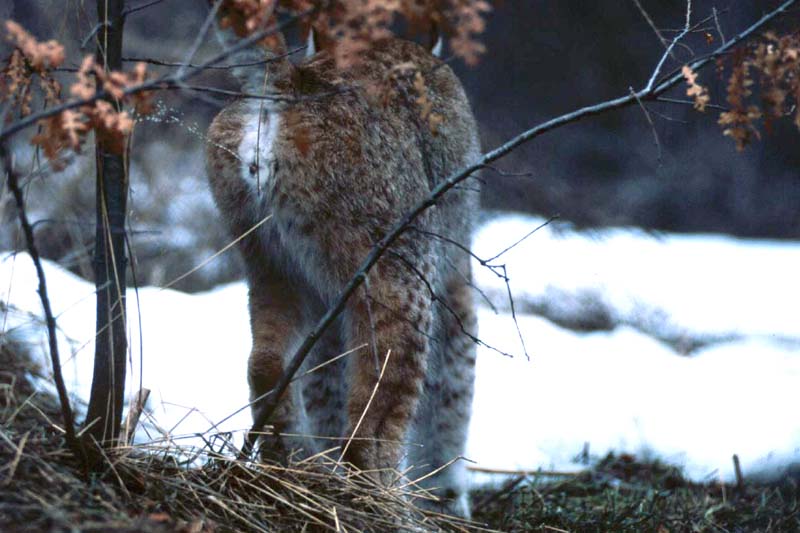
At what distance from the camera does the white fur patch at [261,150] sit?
9.28ft

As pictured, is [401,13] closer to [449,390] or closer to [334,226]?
[334,226]

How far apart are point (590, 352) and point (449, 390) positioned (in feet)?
6.44

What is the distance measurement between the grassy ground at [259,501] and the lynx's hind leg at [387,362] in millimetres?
203

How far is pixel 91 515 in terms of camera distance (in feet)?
6.32

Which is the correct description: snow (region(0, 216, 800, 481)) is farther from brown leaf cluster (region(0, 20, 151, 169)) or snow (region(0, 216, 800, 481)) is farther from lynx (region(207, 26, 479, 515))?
brown leaf cluster (region(0, 20, 151, 169))

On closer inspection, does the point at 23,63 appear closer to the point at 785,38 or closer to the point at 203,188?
the point at 785,38

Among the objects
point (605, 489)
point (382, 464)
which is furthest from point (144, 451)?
point (605, 489)

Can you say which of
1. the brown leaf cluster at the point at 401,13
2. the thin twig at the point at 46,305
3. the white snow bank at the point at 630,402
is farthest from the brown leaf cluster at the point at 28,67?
the white snow bank at the point at 630,402

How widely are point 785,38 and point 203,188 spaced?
5.41 m

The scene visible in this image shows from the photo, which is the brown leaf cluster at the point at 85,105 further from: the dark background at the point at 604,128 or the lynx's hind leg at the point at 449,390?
the dark background at the point at 604,128

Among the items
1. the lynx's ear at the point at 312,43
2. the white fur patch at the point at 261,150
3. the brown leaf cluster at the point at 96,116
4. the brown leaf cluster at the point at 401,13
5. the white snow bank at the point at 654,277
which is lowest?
the brown leaf cluster at the point at 96,116

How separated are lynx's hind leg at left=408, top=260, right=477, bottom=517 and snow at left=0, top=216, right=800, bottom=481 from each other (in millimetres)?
649

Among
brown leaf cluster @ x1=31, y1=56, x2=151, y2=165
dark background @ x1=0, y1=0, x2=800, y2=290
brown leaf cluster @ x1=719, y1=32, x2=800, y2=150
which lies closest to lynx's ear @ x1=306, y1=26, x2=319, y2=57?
brown leaf cluster @ x1=31, y1=56, x2=151, y2=165

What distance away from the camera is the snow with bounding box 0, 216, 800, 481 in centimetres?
447
